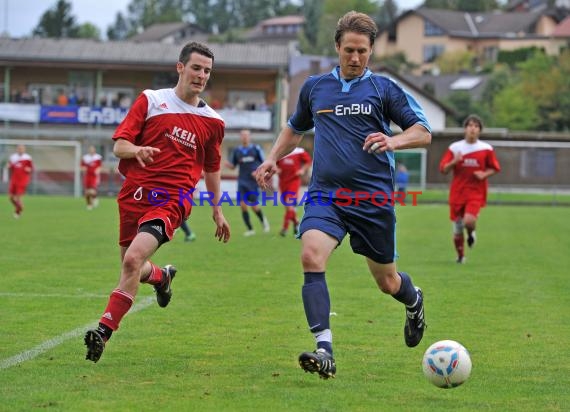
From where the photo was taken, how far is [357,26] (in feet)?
22.7

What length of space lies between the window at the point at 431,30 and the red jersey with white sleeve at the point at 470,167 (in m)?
105

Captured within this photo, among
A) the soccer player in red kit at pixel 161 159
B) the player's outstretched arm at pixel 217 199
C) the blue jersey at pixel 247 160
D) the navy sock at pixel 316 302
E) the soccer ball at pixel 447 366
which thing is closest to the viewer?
the soccer ball at pixel 447 366

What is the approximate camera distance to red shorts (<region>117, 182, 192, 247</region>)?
24.7ft

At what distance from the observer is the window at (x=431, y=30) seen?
119 meters

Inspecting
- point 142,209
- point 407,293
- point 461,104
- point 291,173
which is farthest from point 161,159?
point 461,104

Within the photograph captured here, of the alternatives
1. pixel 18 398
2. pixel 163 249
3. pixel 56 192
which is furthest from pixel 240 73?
pixel 18 398

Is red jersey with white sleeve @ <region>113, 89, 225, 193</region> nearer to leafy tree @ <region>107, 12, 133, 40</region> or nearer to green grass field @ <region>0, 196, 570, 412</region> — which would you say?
green grass field @ <region>0, 196, 570, 412</region>

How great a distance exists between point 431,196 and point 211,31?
124025mm

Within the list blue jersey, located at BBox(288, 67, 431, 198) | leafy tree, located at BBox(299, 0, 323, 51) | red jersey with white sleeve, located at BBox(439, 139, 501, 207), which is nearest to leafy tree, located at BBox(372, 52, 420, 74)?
leafy tree, located at BBox(299, 0, 323, 51)

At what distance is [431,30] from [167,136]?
115 m

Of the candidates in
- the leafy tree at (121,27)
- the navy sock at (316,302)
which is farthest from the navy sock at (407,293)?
the leafy tree at (121,27)

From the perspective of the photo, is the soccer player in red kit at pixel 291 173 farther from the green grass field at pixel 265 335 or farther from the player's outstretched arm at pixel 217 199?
the player's outstretched arm at pixel 217 199

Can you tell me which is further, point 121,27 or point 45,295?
point 121,27

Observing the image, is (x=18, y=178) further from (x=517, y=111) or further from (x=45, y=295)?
(x=517, y=111)
